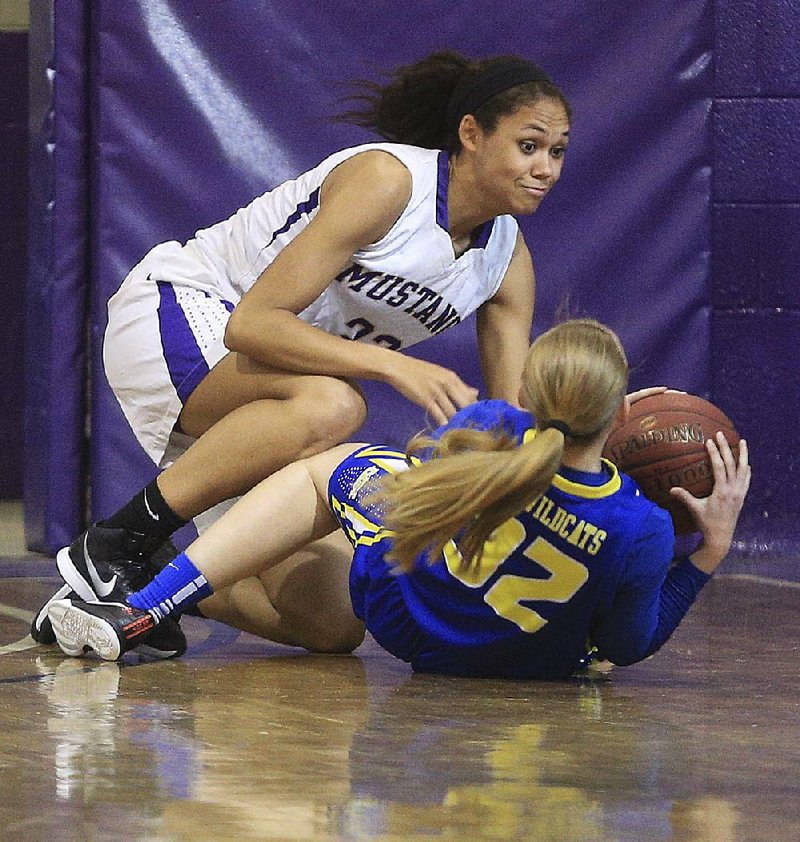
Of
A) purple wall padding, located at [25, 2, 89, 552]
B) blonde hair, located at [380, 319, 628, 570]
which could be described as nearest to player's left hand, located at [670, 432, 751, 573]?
blonde hair, located at [380, 319, 628, 570]

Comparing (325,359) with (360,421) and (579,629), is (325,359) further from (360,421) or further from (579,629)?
(579,629)

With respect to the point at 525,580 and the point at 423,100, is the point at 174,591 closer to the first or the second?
the point at 525,580

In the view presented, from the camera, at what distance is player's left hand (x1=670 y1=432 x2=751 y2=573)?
2.42 meters

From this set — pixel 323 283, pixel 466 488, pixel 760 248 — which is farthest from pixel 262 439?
pixel 760 248

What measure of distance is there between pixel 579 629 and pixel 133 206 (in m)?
2.22

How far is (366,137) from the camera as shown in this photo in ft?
14.3

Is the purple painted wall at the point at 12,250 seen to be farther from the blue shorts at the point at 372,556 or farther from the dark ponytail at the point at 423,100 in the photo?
the blue shorts at the point at 372,556

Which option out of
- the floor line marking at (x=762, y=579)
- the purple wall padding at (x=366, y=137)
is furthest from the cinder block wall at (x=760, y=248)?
the floor line marking at (x=762, y=579)

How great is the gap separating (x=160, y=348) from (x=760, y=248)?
208cm

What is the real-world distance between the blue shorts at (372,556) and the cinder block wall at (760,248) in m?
2.17

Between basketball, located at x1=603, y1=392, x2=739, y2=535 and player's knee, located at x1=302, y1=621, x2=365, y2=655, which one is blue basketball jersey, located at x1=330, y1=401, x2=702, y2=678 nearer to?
basketball, located at x1=603, y1=392, x2=739, y2=535

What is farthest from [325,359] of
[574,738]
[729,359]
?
[729,359]

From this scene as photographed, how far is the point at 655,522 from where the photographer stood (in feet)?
7.51

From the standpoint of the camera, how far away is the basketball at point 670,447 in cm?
247
